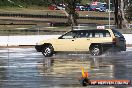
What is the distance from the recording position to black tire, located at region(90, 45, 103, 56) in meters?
29.4

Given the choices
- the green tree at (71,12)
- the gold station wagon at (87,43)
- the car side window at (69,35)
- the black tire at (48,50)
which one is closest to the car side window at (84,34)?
the gold station wagon at (87,43)

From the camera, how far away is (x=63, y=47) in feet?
98.2

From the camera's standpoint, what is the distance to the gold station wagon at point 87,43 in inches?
1152

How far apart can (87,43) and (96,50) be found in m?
0.66

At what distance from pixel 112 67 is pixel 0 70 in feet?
15.2

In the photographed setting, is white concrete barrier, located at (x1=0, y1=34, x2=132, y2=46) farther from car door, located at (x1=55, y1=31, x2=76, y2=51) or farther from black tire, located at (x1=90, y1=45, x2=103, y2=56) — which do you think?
black tire, located at (x1=90, y1=45, x2=103, y2=56)

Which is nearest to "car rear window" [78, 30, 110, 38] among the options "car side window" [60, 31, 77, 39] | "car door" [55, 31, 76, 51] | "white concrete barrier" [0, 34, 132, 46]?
"car side window" [60, 31, 77, 39]

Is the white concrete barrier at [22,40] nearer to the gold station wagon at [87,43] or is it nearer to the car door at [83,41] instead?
the gold station wagon at [87,43]

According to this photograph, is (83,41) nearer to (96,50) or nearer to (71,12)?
(96,50)

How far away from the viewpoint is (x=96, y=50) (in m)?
29.5

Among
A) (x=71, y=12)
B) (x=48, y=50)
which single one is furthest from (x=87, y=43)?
(x=71, y=12)

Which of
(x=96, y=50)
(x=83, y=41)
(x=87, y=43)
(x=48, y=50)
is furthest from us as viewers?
(x=48, y=50)

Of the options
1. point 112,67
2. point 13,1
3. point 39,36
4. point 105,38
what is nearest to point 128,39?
point 39,36

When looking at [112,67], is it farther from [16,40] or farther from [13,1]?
[13,1]
